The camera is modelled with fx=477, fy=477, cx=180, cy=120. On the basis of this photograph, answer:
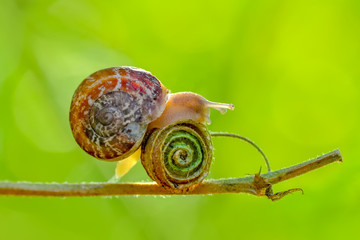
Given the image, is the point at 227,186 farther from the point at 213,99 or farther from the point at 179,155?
the point at 213,99

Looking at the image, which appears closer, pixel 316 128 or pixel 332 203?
Result: pixel 332 203

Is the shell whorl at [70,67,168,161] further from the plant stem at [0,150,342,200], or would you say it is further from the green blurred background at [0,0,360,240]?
the green blurred background at [0,0,360,240]

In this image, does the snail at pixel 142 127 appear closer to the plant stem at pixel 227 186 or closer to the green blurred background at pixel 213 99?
the plant stem at pixel 227 186

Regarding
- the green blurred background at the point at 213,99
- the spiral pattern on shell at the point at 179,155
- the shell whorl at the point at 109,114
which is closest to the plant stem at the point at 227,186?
the spiral pattern on shell at the point at 179,155

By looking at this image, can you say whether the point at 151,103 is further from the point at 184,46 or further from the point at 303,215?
the point at 184,46

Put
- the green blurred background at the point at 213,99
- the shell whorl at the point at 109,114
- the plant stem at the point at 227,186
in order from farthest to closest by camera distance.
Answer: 1. the green blurred background at the point at 213,99
2. the shell whorl at the point at 109,114
3. the plant stem at the point at 227,186

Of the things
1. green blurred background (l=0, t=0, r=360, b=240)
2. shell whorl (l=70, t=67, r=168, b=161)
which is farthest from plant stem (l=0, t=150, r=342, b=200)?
green blurred background (l=0, t=0, r=360, b=240)

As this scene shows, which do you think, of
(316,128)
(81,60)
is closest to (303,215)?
(316,128)
